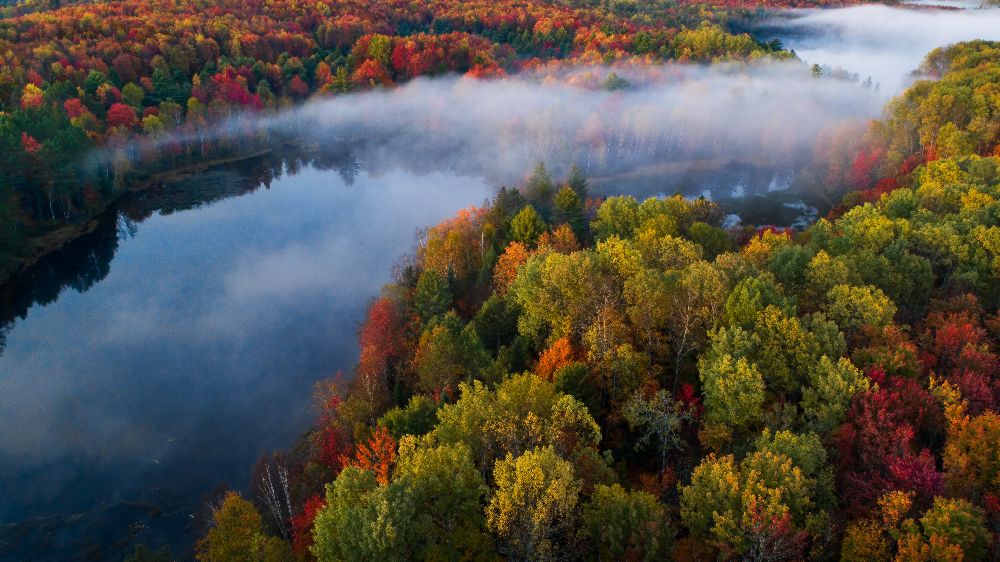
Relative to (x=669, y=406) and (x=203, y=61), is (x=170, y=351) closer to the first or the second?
(x=669, y=406)

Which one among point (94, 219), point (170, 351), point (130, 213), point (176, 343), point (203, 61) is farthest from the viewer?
point (203, 61)

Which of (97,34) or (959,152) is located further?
(97,34)

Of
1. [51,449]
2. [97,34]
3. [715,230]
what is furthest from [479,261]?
[97,34]

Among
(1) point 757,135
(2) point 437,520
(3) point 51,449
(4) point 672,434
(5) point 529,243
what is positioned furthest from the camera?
(1) point 757,135

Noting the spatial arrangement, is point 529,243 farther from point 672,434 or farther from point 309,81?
point 309,81

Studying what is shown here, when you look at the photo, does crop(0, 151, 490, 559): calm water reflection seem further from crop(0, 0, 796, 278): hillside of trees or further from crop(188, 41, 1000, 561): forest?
crop(0, 0, 796, 278): hillside of trees

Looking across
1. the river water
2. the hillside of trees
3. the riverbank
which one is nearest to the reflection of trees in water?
the river water

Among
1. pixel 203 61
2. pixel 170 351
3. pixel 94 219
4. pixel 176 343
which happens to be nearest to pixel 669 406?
pixel 170 351
